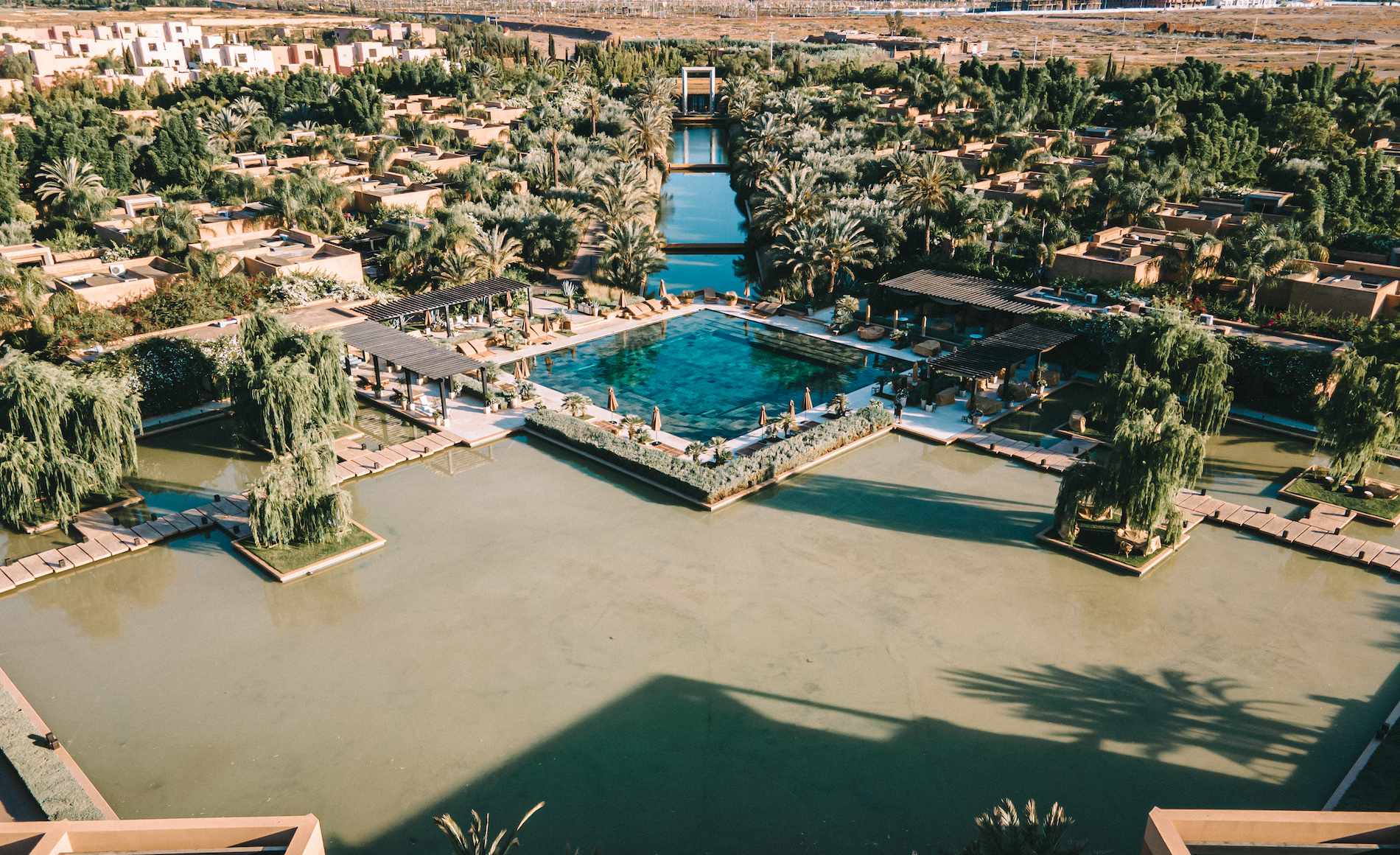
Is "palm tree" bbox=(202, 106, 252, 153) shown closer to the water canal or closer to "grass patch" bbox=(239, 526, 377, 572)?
the water canal

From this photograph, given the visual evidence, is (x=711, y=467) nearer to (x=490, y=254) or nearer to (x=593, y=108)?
(x=490, y=254)

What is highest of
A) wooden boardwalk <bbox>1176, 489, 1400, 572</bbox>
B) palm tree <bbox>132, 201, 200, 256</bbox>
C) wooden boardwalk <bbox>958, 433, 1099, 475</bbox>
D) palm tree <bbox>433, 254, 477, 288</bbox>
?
palm tree <bbox>132, 201, 200, 256</bbox>

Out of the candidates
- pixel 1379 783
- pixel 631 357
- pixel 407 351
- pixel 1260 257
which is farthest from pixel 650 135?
pixel 1379 783

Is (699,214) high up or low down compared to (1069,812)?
up

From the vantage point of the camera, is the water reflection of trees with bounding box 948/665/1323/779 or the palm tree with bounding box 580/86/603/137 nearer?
the water reflection of trees with bounding box 948/665/1323/779

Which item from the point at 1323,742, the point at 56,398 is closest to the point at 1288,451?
the point at 1323,742

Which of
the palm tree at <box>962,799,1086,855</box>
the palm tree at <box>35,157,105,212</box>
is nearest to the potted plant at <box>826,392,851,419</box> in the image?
the palm tree at <box>962,799,1086,855</box>

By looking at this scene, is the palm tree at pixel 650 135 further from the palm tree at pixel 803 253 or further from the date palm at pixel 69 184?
the date palm at pixel 69 184

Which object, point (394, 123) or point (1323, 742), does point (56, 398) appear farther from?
point (394, 123)
